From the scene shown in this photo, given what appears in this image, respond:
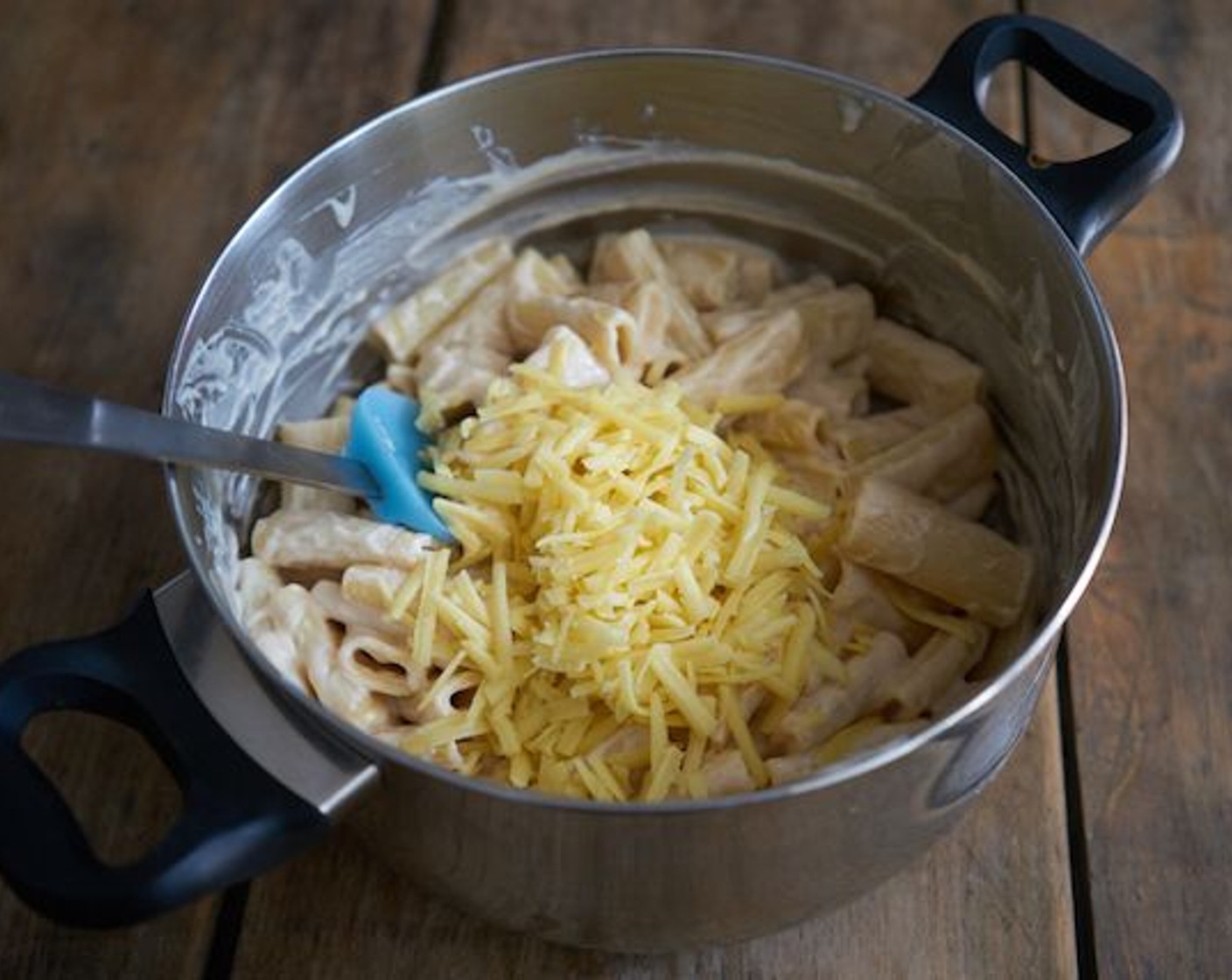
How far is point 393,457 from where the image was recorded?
1.01 metres

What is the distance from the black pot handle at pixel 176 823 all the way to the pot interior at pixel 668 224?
12 centimetres

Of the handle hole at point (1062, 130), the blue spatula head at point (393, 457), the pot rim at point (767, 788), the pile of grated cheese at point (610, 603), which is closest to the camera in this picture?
the pot rim at point (767, 788)

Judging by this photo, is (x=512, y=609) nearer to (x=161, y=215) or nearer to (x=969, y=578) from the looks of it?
(x=969, y=578)

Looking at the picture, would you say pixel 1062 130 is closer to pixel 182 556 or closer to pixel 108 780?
pixel 182 556

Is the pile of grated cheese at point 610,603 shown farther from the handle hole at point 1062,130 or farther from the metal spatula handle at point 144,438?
the handle hole at point 1062,130

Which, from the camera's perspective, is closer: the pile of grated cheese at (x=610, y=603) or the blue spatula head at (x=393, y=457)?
the pile of grated cheese at (x=610, y=603)

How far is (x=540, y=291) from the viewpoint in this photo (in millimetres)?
1145

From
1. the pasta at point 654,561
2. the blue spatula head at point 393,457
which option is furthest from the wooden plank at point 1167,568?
the blue spatula head at point 393,457

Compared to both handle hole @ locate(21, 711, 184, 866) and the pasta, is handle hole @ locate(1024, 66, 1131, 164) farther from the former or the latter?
handle hole @ locate(21, 711, 184, 866)

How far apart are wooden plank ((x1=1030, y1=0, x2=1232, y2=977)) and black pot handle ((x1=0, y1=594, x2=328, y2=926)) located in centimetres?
51

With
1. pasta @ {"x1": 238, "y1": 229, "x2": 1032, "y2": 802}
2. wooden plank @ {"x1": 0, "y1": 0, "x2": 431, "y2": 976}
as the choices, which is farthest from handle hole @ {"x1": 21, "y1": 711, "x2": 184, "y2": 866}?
pasta @ {"x1": 238, "y1": 229, "x2": 1032, "y2": 802}

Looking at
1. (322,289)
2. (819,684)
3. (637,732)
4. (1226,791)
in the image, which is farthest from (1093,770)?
(322,289)

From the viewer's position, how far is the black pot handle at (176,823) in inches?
27.7

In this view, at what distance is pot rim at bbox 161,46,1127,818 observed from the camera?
27.2 inches
